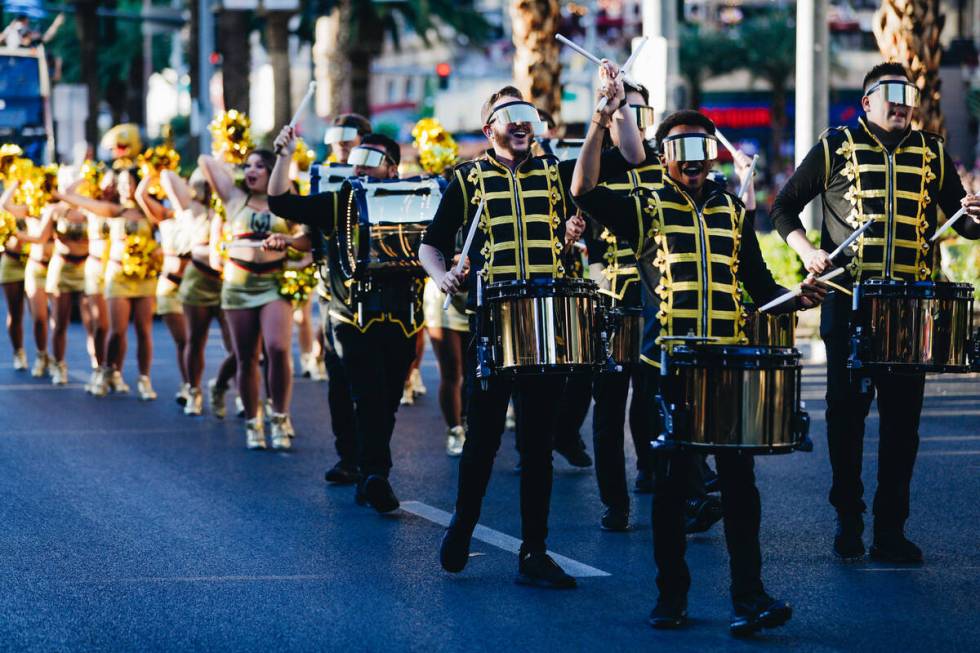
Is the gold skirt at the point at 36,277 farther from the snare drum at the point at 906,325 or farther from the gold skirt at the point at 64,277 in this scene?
the snare drum at the point at 906,325

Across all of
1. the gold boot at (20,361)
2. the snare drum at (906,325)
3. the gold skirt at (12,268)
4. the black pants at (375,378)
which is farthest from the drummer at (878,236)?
the gold boot at (20,361)

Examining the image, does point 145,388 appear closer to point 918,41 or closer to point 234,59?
point 918,41

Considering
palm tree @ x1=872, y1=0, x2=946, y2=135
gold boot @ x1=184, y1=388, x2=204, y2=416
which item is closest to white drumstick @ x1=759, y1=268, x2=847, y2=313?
gold boot @ x1=184, y1=388, x2=204, y2=416

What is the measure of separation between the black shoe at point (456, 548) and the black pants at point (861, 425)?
1653 millimetres

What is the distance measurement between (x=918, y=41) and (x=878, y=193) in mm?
12153

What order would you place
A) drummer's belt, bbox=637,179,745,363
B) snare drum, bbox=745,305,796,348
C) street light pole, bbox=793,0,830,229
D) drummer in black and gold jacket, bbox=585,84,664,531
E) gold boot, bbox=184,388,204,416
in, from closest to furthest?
drummer's belt, bbox=637,179,745,363 → drummer in black and gold jacket, bbox=585,84,664,531 → snare drum, bbox=745,305,796,348 → gold boot, bbox=184,388,204,416 → street light pole, bbox=793,0,830,229

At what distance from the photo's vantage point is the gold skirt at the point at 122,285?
51.2 feet

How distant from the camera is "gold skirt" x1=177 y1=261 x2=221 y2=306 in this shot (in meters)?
14.0

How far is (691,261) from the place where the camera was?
7234mm

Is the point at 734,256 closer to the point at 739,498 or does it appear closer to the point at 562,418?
the point at 739,498

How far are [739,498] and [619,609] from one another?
2.42ft

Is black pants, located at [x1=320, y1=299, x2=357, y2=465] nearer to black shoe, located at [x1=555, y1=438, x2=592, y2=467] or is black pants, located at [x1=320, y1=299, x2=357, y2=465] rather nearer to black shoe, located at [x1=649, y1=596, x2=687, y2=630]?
black shoe, located at [x1=555, y1=438, x2=592, y2=467]

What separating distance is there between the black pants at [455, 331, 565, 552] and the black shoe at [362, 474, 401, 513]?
1734 mm

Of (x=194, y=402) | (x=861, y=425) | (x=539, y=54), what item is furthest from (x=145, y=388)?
(x=861, y=425)
